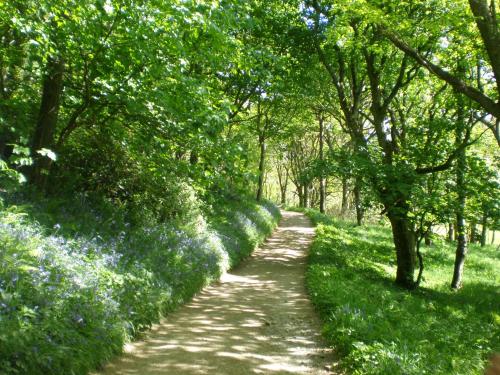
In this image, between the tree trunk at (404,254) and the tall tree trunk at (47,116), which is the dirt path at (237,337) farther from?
the tree trunk at (404,254)

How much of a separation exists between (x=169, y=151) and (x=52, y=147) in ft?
7.26

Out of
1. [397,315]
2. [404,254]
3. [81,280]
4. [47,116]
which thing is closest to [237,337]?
[81,280]

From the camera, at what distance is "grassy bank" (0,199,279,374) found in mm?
4246

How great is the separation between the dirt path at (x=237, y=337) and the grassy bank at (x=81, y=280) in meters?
0.32

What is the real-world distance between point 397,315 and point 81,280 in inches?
241

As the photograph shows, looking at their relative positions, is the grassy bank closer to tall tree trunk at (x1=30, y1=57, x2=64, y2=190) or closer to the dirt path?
the dirt path

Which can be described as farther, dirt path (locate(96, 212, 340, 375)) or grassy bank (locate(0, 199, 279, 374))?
dirt path (locate(96, 212, 340, 375))

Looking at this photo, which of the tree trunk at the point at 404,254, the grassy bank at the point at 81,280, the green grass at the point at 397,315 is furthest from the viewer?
the tree trunk at the point at 404,254

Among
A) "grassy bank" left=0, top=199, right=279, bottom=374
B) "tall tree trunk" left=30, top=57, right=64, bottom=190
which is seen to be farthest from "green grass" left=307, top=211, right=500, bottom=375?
"tall tree trunk" left=30, top=57, right=64, bottom=190

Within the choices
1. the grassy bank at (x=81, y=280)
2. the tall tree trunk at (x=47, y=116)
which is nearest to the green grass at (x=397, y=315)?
the grassy bank at (x=81, y=280)

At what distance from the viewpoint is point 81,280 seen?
214 inches

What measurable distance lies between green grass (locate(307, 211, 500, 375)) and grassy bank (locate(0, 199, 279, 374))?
300 centimetres

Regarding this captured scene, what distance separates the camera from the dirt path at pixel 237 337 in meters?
5.63

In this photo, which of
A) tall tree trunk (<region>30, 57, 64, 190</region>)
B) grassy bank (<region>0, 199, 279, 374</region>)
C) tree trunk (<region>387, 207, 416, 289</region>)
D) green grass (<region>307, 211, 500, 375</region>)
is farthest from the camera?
tree trunk (<region>387, 207, 416, 289</region>)
